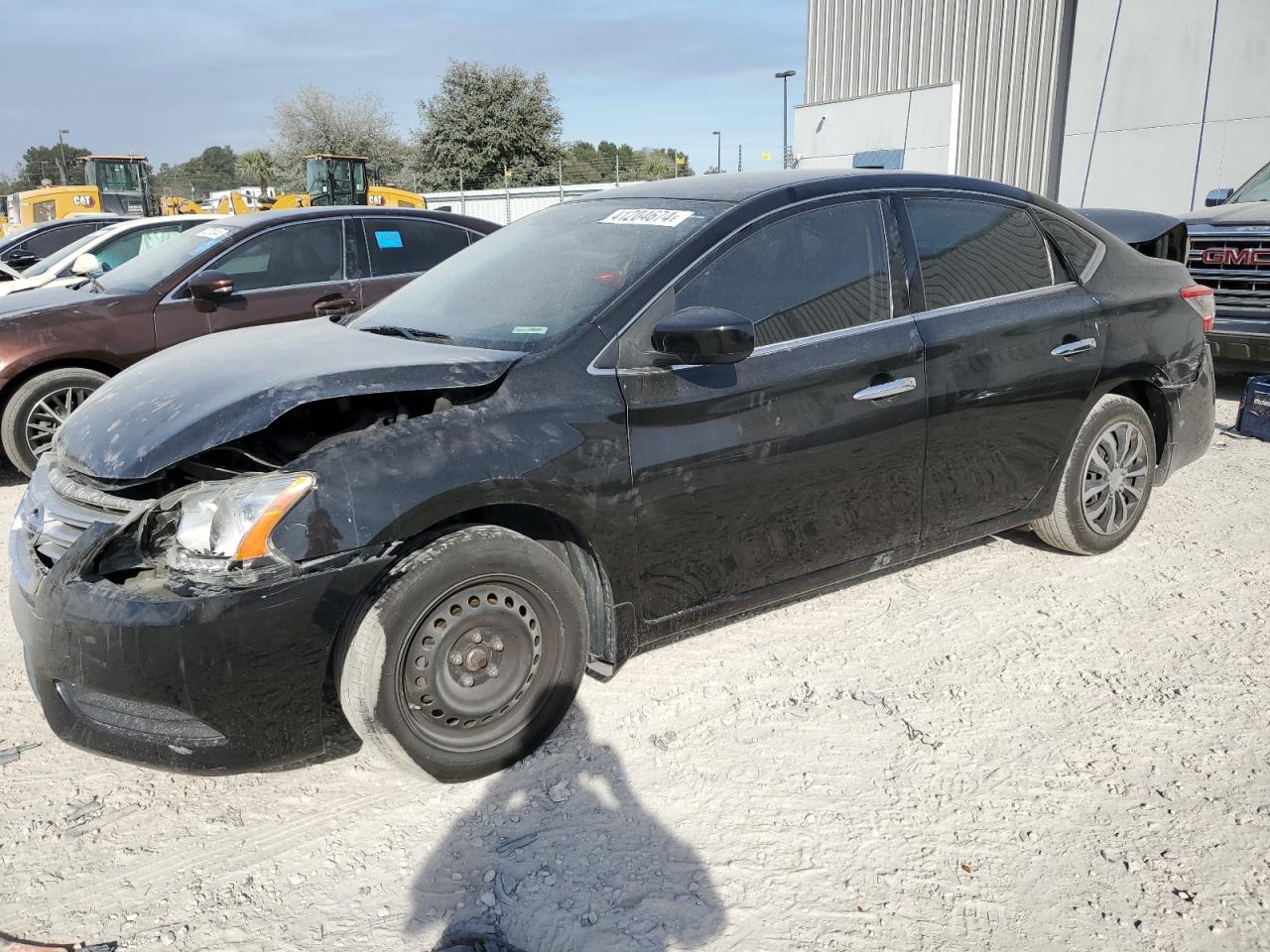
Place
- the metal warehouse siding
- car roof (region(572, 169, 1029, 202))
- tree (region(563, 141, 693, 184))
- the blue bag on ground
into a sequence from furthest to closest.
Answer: tree (region(563, 141, 693, 184)) < the metal warehouse siding < the blue bag on ground < car roof (region(572, 169, 1029, 202))

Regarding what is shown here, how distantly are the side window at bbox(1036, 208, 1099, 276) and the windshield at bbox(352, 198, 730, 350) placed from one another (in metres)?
1.70

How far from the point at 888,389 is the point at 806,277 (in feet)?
1.65

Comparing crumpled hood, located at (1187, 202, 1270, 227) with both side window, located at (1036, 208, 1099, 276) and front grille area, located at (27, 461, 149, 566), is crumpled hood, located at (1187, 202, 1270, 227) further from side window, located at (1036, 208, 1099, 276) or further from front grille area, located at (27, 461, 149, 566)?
front grille area, located at (27, 461, 149, 566)

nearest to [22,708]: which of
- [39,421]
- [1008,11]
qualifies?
[39,421]

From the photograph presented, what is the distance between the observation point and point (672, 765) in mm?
3002

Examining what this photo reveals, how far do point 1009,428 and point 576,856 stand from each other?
244 cm

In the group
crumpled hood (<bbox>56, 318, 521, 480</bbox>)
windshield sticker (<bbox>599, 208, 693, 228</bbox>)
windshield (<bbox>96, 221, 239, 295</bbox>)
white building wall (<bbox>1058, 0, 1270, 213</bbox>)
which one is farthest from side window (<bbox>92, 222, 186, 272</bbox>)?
white building wall (<bbox>1058, 0, 1270, 213</bbox>)

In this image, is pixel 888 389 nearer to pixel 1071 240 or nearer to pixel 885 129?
pixel 1071 240

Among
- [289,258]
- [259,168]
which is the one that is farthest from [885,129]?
[259,168]

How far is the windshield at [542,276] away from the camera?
3.22 metres

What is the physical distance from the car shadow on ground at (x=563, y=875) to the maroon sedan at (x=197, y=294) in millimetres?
4077

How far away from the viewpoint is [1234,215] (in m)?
7.89

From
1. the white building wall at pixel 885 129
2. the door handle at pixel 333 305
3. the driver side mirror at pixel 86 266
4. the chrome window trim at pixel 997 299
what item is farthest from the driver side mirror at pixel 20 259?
the white building wall at pixel 885 129

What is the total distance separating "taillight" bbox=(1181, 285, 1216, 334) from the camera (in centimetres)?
462
